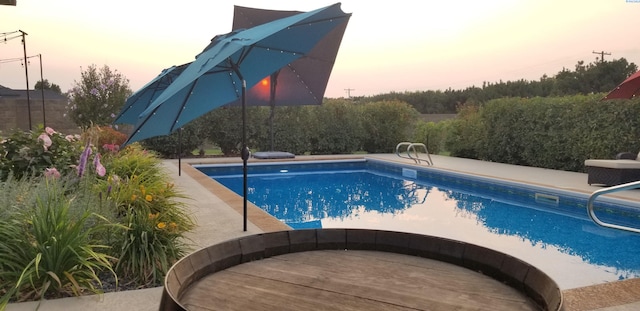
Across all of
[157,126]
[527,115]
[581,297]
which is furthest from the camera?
[527,115]

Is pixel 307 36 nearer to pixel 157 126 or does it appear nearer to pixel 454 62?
pixel 157 126

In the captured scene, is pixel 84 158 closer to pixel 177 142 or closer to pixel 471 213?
pixel 471 213

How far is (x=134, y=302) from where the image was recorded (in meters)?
2.78

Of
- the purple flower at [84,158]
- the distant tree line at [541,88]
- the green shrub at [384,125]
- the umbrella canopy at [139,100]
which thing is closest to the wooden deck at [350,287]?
the purple flower at [84,158]

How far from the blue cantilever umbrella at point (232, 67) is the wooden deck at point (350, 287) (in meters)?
2.34

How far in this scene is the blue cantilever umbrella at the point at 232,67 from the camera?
3.82m

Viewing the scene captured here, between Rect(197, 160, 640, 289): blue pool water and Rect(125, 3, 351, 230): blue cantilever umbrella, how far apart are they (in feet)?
7.73

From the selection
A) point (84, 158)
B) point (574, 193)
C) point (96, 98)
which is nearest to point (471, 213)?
point (574, 193)

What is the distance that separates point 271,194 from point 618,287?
6.74 m

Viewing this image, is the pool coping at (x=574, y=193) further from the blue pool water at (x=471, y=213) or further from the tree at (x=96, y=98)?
the tree at (x=96, y=98)

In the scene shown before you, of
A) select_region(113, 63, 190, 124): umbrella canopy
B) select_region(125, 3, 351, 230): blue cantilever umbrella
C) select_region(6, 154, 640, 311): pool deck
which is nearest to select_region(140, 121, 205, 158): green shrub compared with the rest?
select_region(6, 154, 640, 311): pool deck

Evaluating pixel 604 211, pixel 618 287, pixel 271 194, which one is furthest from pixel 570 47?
pixel 618 287

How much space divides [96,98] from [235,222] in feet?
36.0

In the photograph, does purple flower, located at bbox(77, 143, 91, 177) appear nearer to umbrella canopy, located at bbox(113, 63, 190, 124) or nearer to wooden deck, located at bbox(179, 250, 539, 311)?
wooden deck, located at bbox(179, 250, 539, 311)
